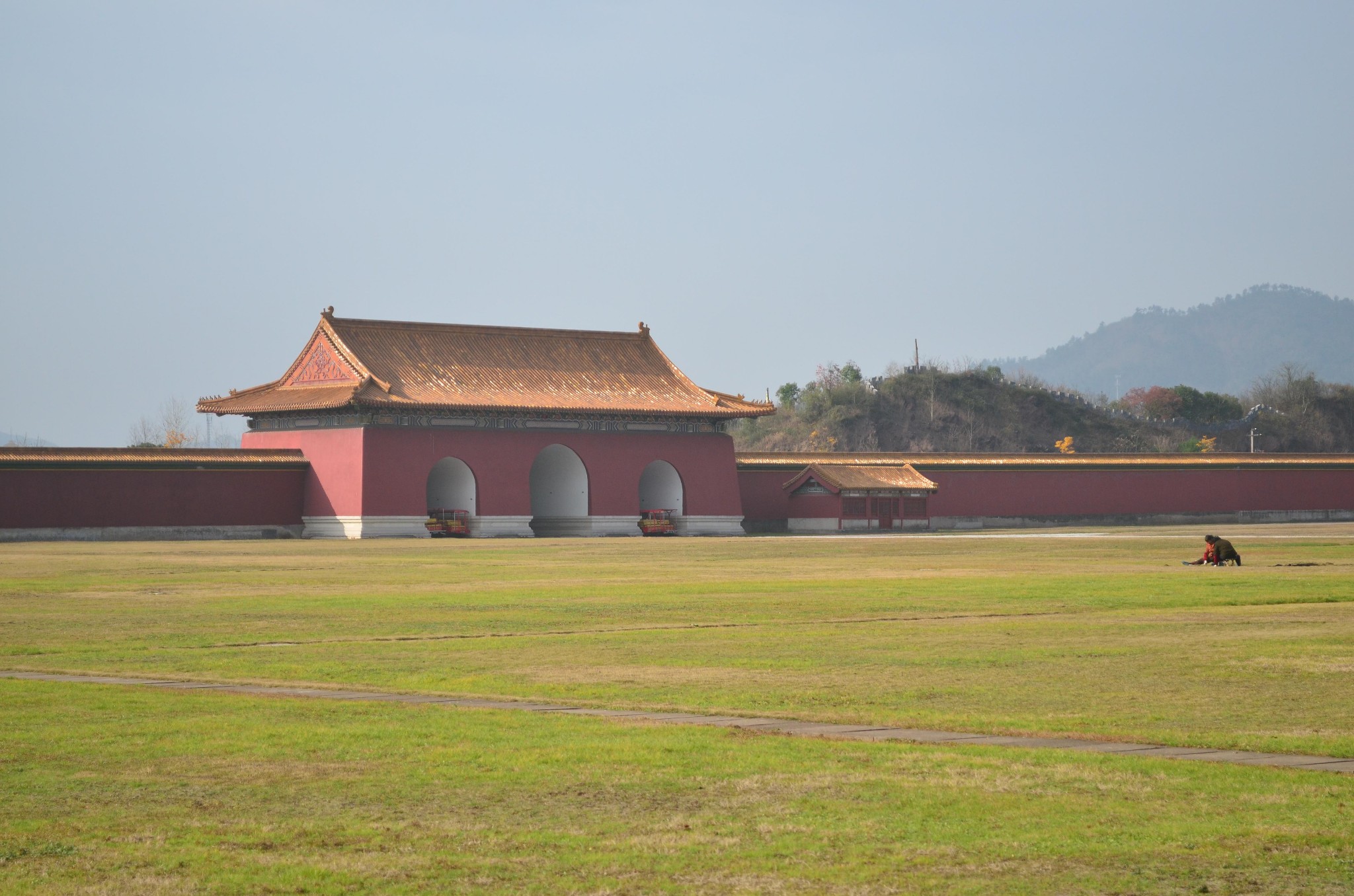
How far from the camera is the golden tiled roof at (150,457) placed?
45.7 metres

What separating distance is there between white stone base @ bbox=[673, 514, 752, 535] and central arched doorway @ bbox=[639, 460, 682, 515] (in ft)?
1.60

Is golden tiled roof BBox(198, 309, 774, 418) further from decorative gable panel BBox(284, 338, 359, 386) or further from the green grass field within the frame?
the green grass field

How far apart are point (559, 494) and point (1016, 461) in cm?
1740

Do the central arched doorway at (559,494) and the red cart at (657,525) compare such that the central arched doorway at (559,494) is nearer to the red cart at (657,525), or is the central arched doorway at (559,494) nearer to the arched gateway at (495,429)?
the arched gateway at (495,429)

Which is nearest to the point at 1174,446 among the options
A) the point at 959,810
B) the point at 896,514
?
the point at 896,514

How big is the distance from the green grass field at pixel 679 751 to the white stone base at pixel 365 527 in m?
27.9

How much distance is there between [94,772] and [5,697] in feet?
10.9

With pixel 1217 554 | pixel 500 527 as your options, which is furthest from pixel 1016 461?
pixel 1217 554

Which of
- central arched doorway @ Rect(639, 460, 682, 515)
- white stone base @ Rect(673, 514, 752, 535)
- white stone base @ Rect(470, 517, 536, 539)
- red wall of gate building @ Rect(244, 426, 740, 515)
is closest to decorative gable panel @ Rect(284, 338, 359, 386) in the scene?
red wall of gate building @ Rect(244, 426, 740, 515)

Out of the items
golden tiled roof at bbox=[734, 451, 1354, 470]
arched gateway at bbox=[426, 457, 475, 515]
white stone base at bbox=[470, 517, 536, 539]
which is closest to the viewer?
white stone base at bbox=[470, 517, 536, 539]

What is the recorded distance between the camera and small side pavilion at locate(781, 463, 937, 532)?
182ft

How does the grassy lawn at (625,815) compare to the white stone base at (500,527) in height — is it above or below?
below

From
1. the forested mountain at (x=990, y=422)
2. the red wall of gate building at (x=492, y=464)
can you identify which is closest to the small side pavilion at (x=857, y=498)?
the red wall of gate building at (x=492, y=464)

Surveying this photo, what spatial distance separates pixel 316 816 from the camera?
7.71 meters
